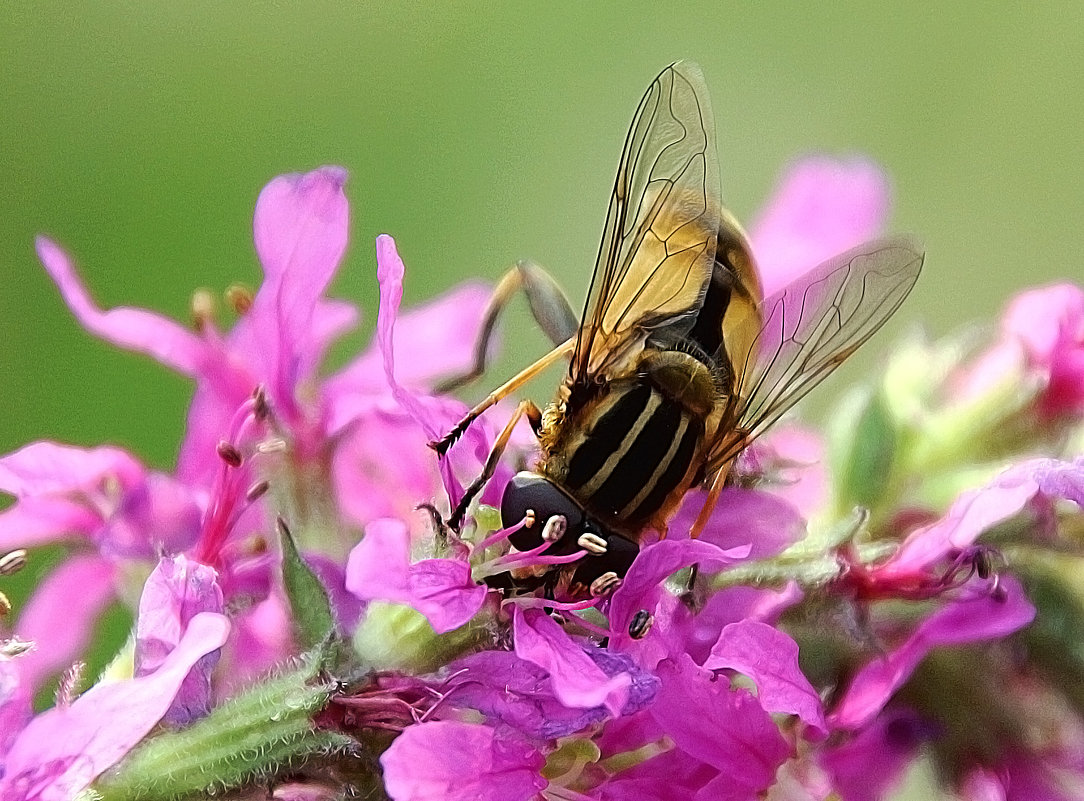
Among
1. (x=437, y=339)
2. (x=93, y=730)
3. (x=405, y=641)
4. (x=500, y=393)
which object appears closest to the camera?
(x=93, y=730)

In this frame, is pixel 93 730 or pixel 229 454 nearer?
pixel 93 730

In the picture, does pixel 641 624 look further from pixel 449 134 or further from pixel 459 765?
pixel 449 134

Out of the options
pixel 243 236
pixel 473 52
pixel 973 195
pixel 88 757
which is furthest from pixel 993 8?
pixel 88 757

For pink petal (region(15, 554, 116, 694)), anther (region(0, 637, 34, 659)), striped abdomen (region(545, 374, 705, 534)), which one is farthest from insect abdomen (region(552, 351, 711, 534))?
pink petal (region(15, 554, 116, 694))

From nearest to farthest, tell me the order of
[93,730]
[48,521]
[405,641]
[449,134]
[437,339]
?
[93,730]
[405,641]
[48,521]
[437,339]
[449,134]

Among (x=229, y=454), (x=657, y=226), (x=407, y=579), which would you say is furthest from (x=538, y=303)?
(x=407, y=579)

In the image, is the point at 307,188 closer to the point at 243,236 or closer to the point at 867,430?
the point at 867,430

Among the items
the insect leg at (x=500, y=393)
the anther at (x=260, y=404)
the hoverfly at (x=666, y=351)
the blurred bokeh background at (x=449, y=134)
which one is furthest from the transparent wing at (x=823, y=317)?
the blurred bokeh background at (x=449, y=134)
